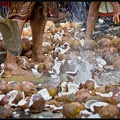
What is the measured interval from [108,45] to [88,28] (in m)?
0.41

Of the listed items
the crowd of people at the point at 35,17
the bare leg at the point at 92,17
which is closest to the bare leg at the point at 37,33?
the crowd of people at the point at 35,17

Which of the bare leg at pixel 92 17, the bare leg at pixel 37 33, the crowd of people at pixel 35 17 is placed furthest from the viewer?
the bare leg at pixel 92 17

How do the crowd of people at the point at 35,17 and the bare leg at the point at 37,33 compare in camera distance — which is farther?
the bare leg at the point at 37,33

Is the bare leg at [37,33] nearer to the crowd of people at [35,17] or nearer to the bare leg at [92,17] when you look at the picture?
the crowd of people at [35,17]

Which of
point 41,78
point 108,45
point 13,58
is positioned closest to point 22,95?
point 41,78

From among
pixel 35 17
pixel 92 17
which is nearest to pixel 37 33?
pixel 35 17

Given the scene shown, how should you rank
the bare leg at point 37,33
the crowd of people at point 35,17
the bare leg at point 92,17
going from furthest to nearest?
the bare leg at point 92,17, the bare leg at point 37,33, the crowd of people at point 35,17

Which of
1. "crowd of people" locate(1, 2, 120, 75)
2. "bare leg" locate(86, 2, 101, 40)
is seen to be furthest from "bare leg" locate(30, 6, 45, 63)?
"bare leg" locate(86, 2, 101, 40)

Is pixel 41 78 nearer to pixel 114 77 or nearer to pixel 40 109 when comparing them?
pixel 114 77

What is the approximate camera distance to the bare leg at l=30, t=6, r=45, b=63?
4883 millimetres

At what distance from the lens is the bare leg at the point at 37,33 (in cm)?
488

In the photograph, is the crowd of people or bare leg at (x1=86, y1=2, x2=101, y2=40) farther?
bare leg at (x1=86, y1=2, x2=101, y2=40)

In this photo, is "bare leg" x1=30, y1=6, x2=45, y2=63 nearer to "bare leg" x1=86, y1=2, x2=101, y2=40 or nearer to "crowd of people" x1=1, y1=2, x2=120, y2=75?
"crowd of people" x1=1, y1=2, x2=120, y2=75

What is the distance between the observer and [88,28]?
5574 mm
